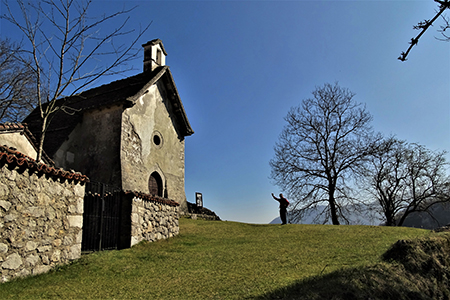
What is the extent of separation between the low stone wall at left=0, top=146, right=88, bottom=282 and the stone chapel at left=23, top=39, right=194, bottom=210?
6582 millimetres

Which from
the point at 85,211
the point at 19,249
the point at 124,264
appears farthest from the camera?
the point at 85,211

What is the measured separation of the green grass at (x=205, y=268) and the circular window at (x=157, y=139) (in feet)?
26.2

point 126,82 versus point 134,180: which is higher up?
Answer: point 126,82

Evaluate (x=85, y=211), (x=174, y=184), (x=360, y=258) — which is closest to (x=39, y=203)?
(x=85, y=211)

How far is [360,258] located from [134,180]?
1132 centimetres

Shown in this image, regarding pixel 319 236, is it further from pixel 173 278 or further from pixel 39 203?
pixel 39 203

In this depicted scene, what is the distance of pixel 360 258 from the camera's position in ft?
23.8

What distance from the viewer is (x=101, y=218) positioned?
26.9ft

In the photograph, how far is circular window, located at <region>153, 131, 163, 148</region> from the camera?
17844 mm

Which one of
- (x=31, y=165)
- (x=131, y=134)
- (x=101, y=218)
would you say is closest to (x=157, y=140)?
(x=131, y=134)

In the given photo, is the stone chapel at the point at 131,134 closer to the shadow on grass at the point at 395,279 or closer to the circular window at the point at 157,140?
the circular window at the point at 157,140

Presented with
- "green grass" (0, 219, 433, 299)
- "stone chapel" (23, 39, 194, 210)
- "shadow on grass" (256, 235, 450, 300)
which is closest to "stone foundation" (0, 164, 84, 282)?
"green grass" (0, 219, 433, 299)

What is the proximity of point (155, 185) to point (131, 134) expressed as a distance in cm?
332

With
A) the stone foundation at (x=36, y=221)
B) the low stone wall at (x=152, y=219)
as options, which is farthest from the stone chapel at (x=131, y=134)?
the stone foundation at (x=36, y=221)
